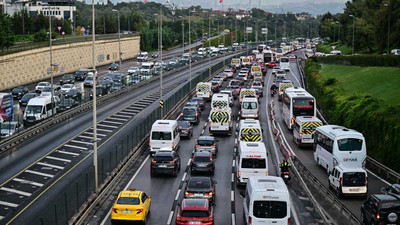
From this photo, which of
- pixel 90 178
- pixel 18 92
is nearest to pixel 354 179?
pixel 90 178

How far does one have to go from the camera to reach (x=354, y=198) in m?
31.1

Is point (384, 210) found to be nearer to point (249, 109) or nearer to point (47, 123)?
point (249, 109)

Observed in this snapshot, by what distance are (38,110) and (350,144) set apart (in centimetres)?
2976

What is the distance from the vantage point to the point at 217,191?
3253cm

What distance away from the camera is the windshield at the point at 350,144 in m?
34.8

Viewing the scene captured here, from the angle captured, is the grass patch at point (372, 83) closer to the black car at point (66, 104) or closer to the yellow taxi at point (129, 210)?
the yellow taxi at point (129, 210)

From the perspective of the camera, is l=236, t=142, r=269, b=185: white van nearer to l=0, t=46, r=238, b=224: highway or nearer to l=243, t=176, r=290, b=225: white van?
l=243, t=176, r=290, b=225: white van

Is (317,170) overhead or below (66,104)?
below

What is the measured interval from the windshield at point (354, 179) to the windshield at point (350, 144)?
191 inches

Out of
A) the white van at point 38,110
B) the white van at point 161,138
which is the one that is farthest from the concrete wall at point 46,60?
the white van at point 161,138

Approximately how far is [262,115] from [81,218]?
3773 centimetres

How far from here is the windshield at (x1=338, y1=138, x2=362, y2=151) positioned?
34844 mm

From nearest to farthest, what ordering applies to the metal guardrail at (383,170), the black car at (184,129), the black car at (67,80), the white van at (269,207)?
1. the white van at (269,207)
2. the metal guardrail at (383,170)
3. the black car at (184,129)
4. the black car at (67,80)

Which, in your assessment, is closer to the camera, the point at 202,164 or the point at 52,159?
the point at 202,164
